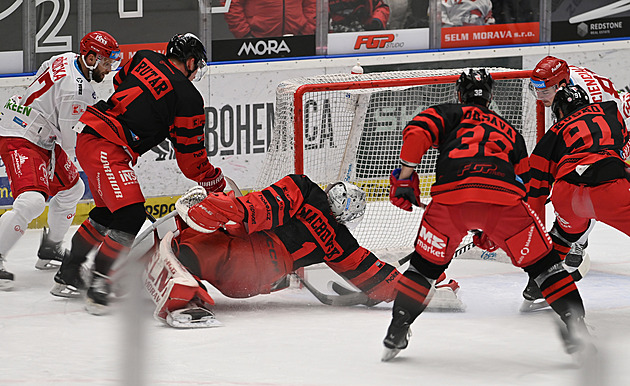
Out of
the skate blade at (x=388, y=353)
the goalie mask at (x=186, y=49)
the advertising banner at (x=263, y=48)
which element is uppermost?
the advertising banner at (x=263, y=48)

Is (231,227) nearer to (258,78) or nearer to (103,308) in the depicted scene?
(103,308)

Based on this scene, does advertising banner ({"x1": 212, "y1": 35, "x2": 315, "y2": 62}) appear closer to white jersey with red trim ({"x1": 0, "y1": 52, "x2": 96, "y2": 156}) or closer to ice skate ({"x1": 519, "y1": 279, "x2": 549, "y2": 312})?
white jersey with red trim ({"x1": 0, "y1": 52, "x2": 96, "y2": 156})

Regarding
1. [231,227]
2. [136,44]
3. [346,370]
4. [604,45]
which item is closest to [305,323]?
[231,227]

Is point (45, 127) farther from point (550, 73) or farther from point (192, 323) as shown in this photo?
point (550, 73)

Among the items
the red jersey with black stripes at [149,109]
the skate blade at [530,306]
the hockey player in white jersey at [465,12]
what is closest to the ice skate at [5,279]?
the red jersey with black stripes at [149,109]

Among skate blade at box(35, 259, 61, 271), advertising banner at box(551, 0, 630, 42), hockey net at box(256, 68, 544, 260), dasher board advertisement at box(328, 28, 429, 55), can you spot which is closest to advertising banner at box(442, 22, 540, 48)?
advertising banner at box(551, 0, 630, 42)

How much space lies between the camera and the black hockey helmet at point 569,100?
399 centimetres

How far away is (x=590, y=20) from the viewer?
7.70 metres

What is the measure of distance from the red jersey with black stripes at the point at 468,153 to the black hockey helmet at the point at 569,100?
32.1 inches

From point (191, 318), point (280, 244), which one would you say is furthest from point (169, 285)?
point (280, 244)

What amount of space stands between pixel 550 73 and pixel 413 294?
152cm

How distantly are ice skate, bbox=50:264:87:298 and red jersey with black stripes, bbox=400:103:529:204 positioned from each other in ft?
6.13

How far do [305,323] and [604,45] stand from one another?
4.69m

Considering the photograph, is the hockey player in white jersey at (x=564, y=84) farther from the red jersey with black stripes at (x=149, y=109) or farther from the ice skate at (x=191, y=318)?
the red jersey with black stripes at (x=149, y=109)
